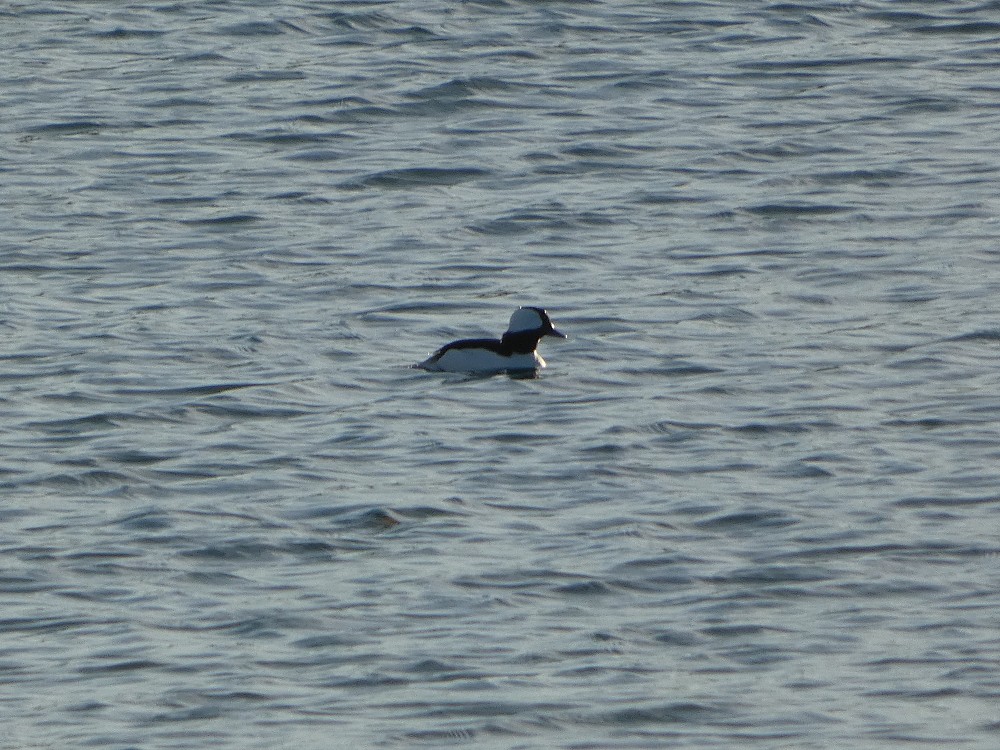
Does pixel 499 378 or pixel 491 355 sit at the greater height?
pixel 491 355

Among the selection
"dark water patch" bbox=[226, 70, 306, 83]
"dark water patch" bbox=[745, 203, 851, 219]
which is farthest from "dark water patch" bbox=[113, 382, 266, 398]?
"dark water patch" bbox=[226, 70, 306, 83]

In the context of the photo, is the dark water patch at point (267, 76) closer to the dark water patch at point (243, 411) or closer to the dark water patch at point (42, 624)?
the dark water patch at point (243, 411)

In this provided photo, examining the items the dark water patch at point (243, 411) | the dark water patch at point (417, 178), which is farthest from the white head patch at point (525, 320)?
the dark water patch at point (417, 178)

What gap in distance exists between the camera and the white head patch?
17031 mm

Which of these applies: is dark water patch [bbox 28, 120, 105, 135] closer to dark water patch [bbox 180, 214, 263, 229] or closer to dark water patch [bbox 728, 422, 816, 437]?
dark water patch [bbox 180, 214, 263, 229]

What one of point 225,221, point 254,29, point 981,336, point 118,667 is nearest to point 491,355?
point 981,336

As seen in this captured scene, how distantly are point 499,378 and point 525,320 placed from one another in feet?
2.08

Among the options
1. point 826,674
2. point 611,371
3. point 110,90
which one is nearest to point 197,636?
point 826,674

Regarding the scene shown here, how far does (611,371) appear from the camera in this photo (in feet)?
54.9

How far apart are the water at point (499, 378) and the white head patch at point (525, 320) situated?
0.37m

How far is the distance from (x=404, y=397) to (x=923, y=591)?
17.1ft

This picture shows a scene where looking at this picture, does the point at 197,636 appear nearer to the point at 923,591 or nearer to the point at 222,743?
the point at 222,743

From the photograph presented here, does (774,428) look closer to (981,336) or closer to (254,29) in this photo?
(981,336)

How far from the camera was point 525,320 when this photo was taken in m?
17.1
